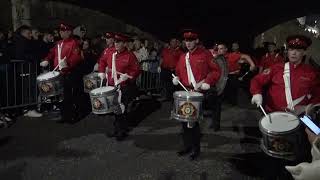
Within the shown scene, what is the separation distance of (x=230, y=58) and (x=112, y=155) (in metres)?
4.14

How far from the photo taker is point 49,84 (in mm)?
7250

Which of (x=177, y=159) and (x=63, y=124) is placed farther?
(x=63, y=124)

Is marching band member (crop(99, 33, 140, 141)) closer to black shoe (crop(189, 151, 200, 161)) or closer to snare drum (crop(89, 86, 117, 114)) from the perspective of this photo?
snare drum (crop(89, 86, 117, 114))

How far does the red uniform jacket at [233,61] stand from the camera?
359 inches

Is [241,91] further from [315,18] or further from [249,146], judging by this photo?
[315,18]

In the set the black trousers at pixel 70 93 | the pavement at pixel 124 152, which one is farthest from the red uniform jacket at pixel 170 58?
the black trousers at pixel 70 93

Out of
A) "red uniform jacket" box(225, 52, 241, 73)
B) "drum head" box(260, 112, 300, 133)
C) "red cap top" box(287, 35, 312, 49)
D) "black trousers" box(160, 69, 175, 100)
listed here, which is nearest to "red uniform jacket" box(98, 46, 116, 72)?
"red uniform jacket" box(225, 52, 241, 73)

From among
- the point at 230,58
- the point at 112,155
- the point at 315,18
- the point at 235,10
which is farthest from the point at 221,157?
the point at 315,18

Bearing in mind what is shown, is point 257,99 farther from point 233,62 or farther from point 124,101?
point 233,62

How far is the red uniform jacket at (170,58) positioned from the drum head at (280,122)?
5.92 metres

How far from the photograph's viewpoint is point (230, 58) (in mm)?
9211

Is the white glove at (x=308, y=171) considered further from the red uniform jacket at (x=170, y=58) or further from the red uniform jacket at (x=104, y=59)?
the red uniform jacket at (x=170, y=58)

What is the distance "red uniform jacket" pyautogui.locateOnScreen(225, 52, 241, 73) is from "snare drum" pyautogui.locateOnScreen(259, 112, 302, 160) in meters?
4.88

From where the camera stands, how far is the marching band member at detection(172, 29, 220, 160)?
19.6ft
